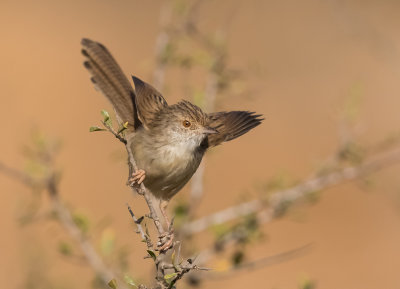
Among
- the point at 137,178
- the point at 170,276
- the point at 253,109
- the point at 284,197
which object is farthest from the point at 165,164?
the point at 253,109

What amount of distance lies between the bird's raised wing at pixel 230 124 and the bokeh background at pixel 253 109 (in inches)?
19.2

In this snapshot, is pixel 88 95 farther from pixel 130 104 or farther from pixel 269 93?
pixel 130 104

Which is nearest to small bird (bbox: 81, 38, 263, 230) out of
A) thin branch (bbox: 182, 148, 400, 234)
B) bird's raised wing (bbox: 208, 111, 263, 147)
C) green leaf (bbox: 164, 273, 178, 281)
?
bird's raised wing (bbox: 208, 111, 263, 147)

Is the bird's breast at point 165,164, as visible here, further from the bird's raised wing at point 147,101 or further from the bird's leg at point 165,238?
the bird's raised wing at point 147,101

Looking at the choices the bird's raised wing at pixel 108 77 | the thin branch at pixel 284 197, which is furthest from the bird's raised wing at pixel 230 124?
the bird's raised wing at pixel 108 77

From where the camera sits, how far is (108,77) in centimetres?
424

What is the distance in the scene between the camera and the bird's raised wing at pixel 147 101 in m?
4.28

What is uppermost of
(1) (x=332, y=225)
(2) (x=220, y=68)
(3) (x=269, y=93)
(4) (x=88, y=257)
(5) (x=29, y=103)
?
(3) (x=269, y=93)

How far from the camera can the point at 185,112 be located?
184 inches

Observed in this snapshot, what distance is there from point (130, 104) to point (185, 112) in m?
0.52

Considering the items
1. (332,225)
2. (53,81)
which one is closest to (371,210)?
(332,225)

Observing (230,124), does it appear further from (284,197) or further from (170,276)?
(170,276)

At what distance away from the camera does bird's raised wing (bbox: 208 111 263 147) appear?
4715 millimetres

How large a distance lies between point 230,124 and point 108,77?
105 cm
